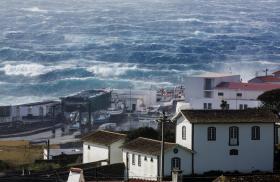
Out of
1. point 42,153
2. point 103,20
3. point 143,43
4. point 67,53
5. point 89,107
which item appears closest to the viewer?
point 42,153

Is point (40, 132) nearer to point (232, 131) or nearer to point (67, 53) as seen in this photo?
point (232, 131)

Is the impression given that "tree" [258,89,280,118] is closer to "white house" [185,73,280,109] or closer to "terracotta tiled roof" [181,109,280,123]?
"white house" [185,73,280,109]

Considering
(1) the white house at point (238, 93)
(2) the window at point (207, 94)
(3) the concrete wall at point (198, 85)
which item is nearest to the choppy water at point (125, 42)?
(3) the concrete wall at point (198, 85)

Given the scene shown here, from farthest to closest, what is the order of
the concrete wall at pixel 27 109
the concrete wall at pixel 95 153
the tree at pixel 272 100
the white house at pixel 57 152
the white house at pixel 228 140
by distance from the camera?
the concrete wall at pixel 27 109, the tree at pixel 272 100, the white house at pixel 57 152, the concrete wall at pixel 95 153, the white house at pixel 228 140

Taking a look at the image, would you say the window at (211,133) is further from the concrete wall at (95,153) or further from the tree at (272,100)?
the tree at (272,100)

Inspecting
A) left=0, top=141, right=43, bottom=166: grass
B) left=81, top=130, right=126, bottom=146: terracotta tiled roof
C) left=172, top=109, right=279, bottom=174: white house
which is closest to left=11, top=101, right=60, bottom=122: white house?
left=0, top=141, right=43, bottom=166: grass

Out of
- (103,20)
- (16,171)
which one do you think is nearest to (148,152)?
(16,171)
